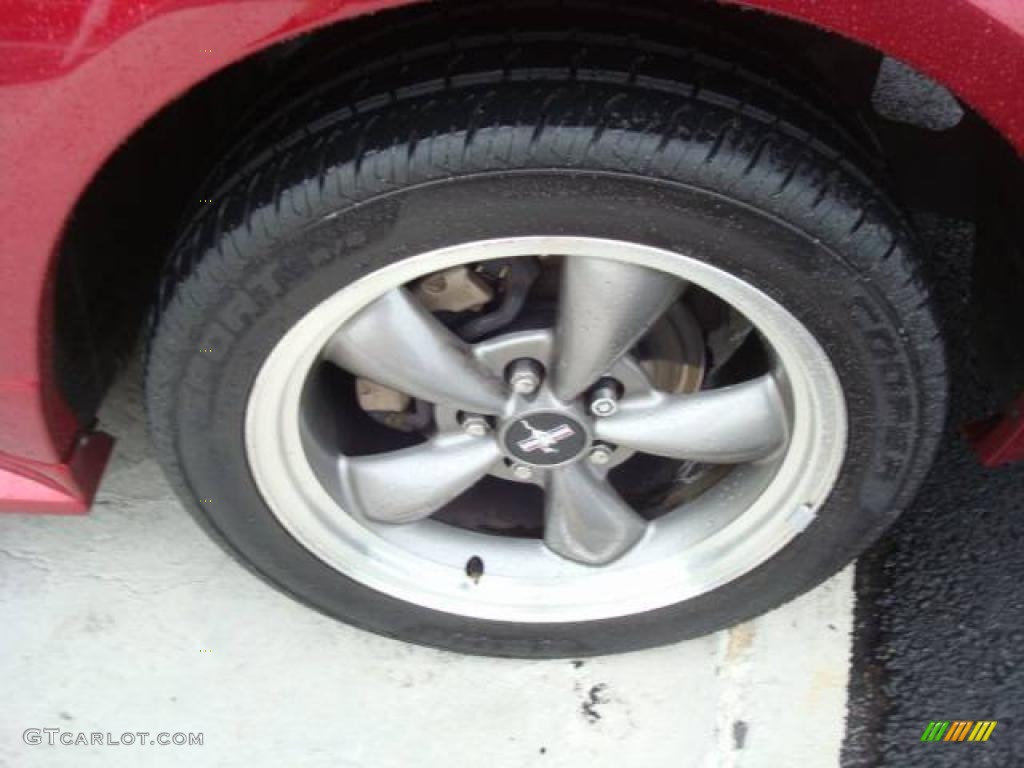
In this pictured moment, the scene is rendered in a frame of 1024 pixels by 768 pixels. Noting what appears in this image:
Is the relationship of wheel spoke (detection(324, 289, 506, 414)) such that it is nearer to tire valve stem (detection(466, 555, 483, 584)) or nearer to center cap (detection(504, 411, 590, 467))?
center cap (detection(504, 411, 590, 467))

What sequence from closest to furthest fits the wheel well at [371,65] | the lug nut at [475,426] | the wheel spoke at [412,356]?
the wheel well at [371,65] → the wheel spoke at [412,356] → the lug nut at [475,426]

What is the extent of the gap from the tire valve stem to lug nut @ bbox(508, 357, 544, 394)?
35 cm

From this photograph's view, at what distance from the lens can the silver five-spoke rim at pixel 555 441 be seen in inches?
63.2

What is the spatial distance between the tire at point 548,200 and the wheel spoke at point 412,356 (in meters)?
0.13

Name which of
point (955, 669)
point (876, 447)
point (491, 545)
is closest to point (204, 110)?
point (491, 545)

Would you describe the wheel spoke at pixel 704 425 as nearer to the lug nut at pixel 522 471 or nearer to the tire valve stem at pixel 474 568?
the lug nut at pixel 522 471

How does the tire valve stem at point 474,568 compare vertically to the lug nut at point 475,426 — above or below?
below

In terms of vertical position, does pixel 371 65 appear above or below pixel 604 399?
above

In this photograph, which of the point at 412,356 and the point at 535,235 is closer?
the point at 535,235

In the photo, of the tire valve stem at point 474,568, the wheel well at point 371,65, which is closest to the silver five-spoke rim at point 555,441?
the tire valve stem at point 474,568

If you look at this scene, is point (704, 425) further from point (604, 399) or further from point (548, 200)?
point (548, 200)

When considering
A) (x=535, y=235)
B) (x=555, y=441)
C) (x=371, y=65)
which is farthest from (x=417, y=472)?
(x=371, y=65)

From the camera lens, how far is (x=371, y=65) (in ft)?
4.92

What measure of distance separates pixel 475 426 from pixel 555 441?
13cm
